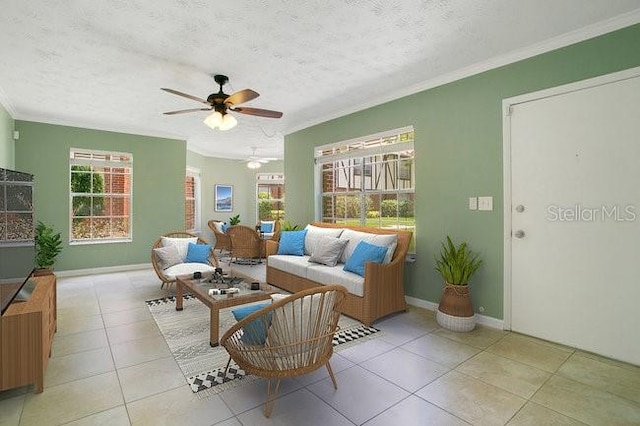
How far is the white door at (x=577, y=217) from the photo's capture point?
2.50 metres

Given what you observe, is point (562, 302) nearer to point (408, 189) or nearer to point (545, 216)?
point (545, 216)

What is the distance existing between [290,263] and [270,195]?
5.69 meters

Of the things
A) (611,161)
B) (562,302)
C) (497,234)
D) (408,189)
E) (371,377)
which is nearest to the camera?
(371,377)

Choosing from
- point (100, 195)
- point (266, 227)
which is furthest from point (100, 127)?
point (266, 227)

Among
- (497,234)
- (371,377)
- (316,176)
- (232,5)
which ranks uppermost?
(232,5)

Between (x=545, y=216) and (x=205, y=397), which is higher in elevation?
(x=545, y=216)

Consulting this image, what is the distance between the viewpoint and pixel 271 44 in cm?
292

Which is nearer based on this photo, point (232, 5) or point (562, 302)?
point (232, 5)

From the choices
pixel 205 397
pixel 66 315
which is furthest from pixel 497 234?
pixel 66 315

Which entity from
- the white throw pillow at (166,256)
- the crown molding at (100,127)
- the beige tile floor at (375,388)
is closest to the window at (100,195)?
the crown molding at (100,127)

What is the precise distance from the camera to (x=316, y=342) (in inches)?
76.0

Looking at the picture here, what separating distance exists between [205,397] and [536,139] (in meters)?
3.55

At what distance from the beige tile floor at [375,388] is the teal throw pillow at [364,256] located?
78cm

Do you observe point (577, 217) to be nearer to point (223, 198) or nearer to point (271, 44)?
point (271, 44)
